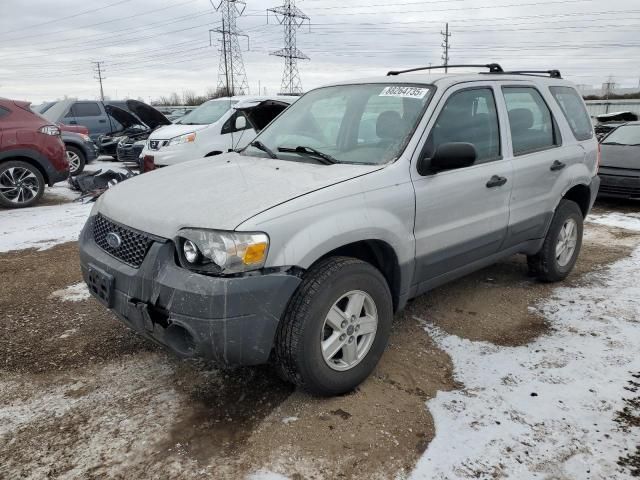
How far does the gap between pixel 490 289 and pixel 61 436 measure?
3.63m

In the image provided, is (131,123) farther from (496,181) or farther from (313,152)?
(496,181)

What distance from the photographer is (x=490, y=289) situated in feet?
15.7

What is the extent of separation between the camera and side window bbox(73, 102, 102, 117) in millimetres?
15421

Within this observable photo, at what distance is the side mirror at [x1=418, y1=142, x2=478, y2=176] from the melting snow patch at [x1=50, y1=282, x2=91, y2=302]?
3.12m

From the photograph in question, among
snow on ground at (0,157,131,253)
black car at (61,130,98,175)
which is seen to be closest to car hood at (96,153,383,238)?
snow on ground at (0,157,131,253)

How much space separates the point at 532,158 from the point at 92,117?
14.6m

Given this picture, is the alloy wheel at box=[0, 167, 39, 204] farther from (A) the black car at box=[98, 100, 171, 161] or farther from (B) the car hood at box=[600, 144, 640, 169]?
(B) the car hood at box=[600, 144, 640, 169]

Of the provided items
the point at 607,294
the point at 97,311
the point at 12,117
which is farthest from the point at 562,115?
the point at 12,117

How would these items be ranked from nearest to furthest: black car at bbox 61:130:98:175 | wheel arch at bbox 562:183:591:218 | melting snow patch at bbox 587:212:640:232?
wheel arch at bbox 562:183:591:218
melting snow patch at bbox 587:212:640:232
black car at bbox 61:130:98:175

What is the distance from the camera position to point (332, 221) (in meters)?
2.72

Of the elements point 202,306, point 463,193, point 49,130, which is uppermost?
point 49,130

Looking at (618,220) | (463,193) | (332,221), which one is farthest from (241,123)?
(332,221)

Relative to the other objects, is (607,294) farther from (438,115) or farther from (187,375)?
→ (187,375)

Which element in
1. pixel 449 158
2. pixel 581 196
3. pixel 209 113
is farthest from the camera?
pixel 209 113
